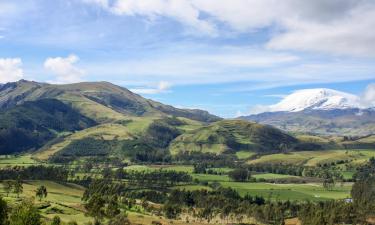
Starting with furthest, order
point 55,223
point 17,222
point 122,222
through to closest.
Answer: point 122,222, point 55,223, point 17,222

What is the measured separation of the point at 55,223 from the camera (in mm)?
134625

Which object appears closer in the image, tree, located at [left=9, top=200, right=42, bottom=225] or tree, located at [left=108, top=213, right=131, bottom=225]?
tree, located at [left=9, top=200, right=42, bottom=225]

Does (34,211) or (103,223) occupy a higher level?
(34,211)

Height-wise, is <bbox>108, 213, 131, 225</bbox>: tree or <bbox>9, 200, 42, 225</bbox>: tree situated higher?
<bbox>9, 200, 42, 225</bbox>: tree

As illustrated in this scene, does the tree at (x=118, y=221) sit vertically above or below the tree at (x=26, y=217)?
below

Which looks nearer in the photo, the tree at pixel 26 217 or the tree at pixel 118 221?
the tree at pixel 26 217

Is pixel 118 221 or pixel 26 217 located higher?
pixel 26 217

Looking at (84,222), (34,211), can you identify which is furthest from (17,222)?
(84,222)

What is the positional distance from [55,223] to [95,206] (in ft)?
212

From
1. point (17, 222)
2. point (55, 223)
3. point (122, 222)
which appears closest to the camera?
point (17, 222)

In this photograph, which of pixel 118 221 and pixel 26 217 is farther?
pixel 118 221

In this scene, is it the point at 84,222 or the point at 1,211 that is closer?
the point at 1,211

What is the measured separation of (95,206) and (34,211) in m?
64.8

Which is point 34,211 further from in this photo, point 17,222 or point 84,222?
point 84,222
